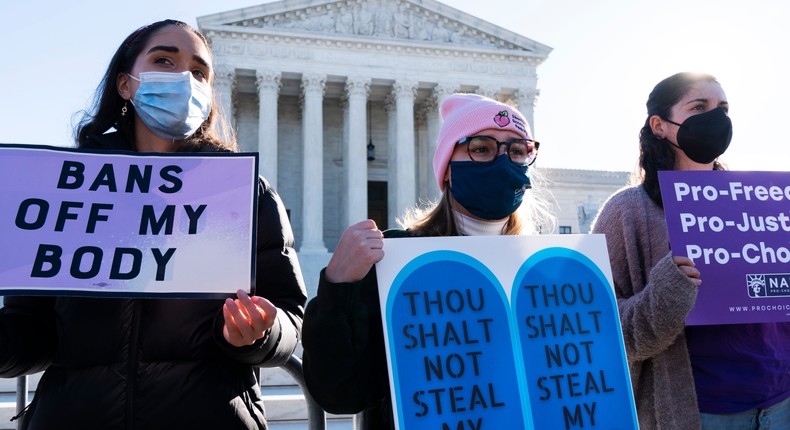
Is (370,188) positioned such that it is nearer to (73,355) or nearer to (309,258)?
(309,258)

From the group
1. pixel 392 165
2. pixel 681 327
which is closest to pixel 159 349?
pixel 681 327

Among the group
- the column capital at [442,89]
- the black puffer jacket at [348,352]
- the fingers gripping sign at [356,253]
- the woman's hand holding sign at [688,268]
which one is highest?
the column capital at [442,89]

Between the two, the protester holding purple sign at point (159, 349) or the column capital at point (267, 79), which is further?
the column capital at point (267, 79)

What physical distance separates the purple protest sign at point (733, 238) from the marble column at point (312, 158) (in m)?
29.8

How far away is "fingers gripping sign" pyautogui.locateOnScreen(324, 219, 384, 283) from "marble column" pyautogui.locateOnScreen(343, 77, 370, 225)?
30669mm

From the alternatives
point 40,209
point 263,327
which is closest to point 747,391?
point 263,327

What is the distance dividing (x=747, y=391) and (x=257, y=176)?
249 centimetres

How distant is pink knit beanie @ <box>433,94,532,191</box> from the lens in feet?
8.95

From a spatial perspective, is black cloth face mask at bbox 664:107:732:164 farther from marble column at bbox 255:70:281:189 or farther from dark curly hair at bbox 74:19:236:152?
marble column at bbox 255:70:281:189

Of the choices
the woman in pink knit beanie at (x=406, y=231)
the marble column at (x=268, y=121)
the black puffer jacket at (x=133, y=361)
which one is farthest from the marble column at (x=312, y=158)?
the black puffer jacket at (x=133, y=361)

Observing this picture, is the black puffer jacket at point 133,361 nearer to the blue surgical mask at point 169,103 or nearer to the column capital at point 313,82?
the blue surgical mask at point 169,103

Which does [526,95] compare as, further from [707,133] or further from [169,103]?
[169,103]

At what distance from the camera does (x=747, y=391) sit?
9.21 feet

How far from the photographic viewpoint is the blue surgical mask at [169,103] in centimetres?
282
